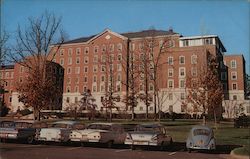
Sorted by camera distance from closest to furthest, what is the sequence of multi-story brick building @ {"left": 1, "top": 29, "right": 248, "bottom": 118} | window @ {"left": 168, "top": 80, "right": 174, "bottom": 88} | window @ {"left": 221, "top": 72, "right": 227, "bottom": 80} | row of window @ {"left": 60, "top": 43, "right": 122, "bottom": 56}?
multi-story brick building @ {"left": 1, "top": 29, "right": 248, "bottom": 118} < window @ {"left": 168, "top": 80, "right": 174, "bottom": 88} < row of window @ {"left": 60, "top": 43, "right": 122, "bottom": 56} < window @ {"left": 221, "top": 72, "right": 227, "bottom": 80}

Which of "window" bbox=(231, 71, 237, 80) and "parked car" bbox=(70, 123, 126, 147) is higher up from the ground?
"window" bbox=(231, 71, 237, 80)

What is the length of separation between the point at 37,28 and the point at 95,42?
5003 centimetres

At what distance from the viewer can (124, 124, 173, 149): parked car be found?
1848 cm

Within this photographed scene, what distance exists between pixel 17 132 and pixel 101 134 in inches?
218

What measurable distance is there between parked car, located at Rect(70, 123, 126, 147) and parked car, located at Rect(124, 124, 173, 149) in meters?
1.16

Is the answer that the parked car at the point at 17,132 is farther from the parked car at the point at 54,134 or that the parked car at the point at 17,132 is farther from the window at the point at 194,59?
the window at the point at 194,59

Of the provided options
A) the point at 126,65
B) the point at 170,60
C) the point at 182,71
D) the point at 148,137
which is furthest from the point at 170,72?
the point at 148,137

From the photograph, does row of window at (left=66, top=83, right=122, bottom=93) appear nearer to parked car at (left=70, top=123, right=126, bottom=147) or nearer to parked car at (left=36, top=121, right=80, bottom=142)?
parked car at (left=36, top=121, right=80, bottom=142)

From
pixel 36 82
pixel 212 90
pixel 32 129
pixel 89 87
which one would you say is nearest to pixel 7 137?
pixel 32 129

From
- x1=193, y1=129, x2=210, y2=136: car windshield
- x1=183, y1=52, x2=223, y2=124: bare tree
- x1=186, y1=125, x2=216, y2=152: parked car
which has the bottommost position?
x1=186, y1=125, x2=216, y2=152: parked car

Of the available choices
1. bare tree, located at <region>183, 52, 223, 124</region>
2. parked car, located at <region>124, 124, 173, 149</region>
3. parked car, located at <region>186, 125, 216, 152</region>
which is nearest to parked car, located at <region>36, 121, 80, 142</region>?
parked car, located at <region>124, 124, 173, 149</region>

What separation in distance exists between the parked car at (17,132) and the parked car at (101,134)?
3.03m

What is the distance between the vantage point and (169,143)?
2058 centimetres

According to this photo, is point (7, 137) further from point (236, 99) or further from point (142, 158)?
point (236, 99)
